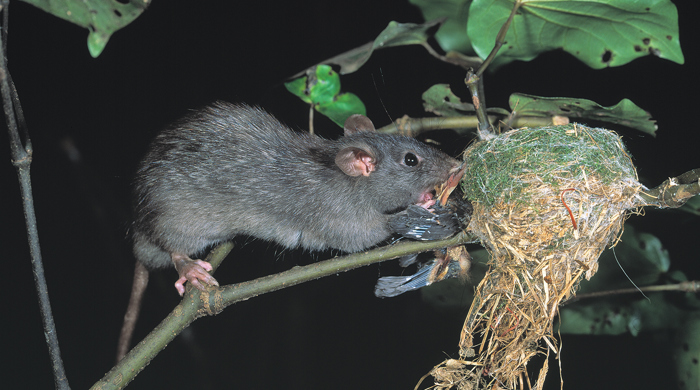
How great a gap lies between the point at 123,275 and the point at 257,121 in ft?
6.65

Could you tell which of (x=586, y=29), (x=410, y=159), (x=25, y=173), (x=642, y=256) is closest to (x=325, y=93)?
(x=410, y=159)

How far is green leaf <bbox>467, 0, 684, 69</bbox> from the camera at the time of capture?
6.35ft

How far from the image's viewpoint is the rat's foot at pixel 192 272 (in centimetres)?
227

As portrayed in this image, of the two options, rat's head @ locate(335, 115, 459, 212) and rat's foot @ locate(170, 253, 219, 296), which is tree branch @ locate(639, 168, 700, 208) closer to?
rat's head @ locate(335, 115, 459, 212)

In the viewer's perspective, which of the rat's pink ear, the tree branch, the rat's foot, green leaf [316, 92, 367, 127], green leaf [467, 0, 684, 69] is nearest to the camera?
the tree branch

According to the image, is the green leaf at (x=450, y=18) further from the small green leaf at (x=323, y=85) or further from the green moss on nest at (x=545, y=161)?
the green moss on nest at (x=545, y=161)

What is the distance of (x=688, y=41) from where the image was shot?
293 cm

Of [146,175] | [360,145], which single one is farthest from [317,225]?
[146,175]

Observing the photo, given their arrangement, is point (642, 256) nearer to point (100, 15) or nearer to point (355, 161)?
point (355, 161)

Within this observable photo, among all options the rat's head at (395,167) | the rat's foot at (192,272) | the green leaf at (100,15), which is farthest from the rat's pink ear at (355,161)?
the green leaf at (100,15)

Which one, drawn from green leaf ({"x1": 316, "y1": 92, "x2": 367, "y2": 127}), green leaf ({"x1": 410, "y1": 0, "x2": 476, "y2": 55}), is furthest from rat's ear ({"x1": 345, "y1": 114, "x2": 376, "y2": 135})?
green leaf ({"x1": 410, "y1": 0, "x2": 476, "y2": 55})

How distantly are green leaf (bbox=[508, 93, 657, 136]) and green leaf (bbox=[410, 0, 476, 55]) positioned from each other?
475mm

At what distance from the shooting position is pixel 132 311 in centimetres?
282

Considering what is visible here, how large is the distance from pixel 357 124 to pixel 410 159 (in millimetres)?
470
